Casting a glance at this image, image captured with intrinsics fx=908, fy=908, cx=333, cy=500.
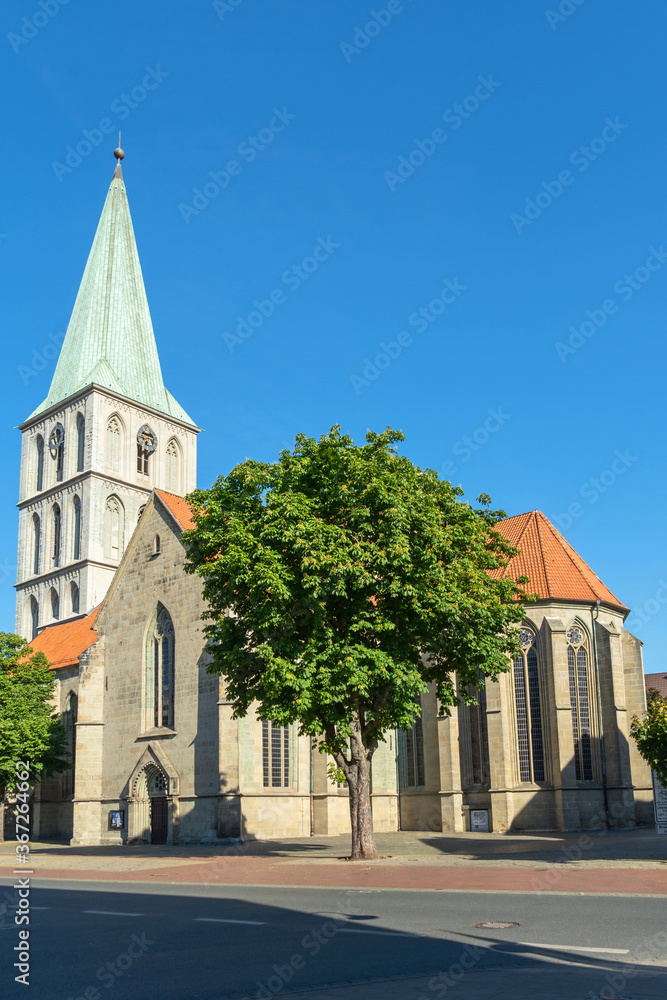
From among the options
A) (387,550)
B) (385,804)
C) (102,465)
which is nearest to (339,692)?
(387,550)

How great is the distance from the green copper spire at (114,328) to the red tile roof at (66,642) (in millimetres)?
24049

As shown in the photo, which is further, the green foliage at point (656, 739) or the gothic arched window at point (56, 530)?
the gothic arched window at point (56, 530)

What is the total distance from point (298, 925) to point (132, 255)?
7840cm

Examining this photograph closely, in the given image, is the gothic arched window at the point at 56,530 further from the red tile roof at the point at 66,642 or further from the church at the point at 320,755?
the church at the point at 320,755

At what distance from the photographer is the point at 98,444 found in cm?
7525

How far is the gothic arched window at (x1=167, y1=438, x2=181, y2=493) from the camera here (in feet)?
268

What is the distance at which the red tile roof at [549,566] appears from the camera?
40000 mm

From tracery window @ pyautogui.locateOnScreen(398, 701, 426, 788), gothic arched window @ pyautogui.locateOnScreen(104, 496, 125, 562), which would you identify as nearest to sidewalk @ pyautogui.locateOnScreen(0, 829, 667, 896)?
tracery window @ pyautogui.locateOnScreen(398, 701, 426, 788)

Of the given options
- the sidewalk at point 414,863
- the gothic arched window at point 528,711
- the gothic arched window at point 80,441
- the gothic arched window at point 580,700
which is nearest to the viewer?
the sidewalk at point 414,863

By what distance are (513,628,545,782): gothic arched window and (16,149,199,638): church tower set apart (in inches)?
1630

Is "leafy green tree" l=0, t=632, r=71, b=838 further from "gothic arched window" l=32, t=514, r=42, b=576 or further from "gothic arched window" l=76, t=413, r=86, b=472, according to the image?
"gothic arched window" l=32, t=514, r=42, b=576

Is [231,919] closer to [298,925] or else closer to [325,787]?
[298,925]

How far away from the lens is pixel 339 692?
2467cm

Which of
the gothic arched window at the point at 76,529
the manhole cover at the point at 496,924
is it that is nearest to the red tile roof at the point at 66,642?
the gothic arched window at the point at 76,529
